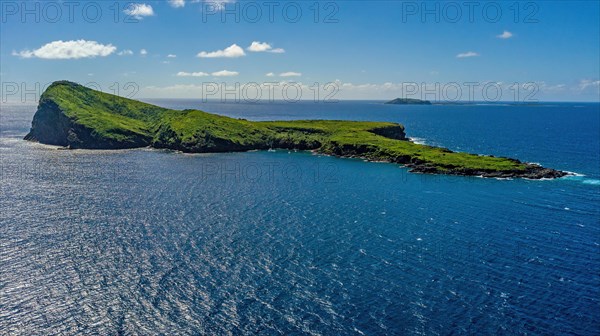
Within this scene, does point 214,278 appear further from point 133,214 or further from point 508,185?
point 508,185

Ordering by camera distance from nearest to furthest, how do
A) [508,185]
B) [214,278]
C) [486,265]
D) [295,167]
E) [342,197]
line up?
1. [214,278]
2. [486,265]
3. [342,197]
4. [508,185]
5. [295,167]

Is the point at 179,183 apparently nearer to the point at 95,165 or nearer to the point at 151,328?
the point at 95,165

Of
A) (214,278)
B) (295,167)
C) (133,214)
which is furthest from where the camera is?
(295,167)

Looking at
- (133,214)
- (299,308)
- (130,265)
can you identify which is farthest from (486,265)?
(133,214)

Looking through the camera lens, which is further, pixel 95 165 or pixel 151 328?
pixel 95 165

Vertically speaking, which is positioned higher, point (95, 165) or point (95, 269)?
point (95, 165)

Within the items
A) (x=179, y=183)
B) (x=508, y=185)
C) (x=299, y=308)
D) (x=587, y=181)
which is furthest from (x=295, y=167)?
(x=299, y=308)
